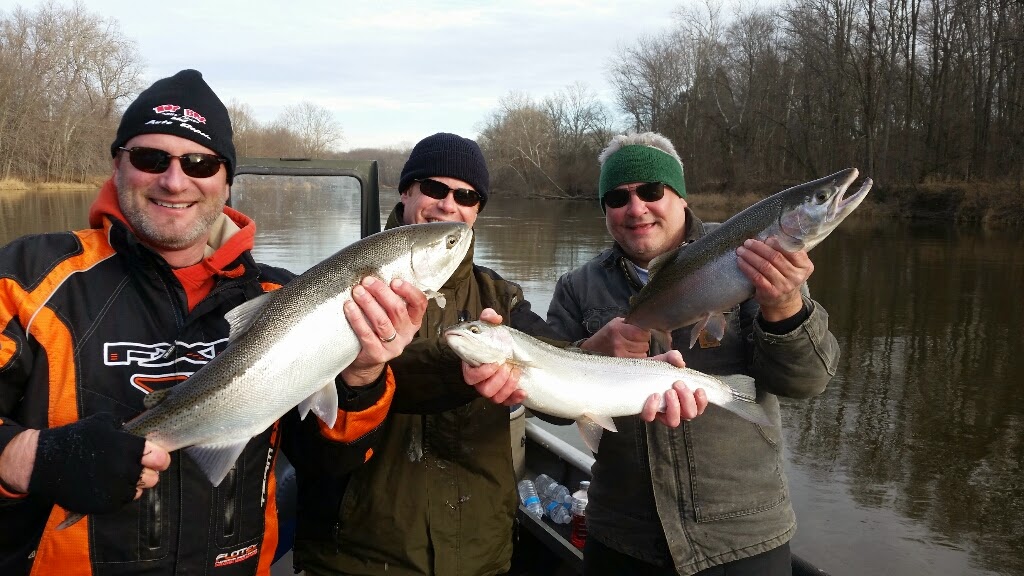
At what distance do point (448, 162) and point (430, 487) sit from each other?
1.68 m

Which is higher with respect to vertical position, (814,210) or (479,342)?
(814,210)

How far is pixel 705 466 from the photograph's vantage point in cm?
318

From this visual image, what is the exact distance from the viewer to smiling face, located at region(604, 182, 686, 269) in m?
3.56

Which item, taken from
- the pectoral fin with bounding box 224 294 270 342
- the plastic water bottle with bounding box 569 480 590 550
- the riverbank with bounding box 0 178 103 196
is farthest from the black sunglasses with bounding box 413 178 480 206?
the riverbank with bounding box 0 178 103 196

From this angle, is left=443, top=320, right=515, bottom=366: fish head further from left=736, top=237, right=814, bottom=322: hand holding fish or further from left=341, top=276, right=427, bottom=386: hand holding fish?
left=736, top=237, right=814, bottom=322: hand holding fish

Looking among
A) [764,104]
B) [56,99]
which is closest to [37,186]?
[56,99]

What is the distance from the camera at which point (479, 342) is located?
287 cm

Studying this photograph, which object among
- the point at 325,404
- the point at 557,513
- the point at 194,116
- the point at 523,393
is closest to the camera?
the point at 325,404

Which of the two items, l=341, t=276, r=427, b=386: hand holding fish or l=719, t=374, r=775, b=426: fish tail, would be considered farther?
l=719, t=374, r=775, b=426: fish tail

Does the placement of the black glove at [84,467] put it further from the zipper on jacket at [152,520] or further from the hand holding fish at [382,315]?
the hand holding fish at [382,315]

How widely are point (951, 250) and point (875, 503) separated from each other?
67.0 feet

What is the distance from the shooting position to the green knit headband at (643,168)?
3533 millimetres

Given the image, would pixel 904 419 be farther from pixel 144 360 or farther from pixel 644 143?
pixel 144 360

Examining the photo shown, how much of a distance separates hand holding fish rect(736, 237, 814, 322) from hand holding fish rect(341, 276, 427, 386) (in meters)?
1.48
